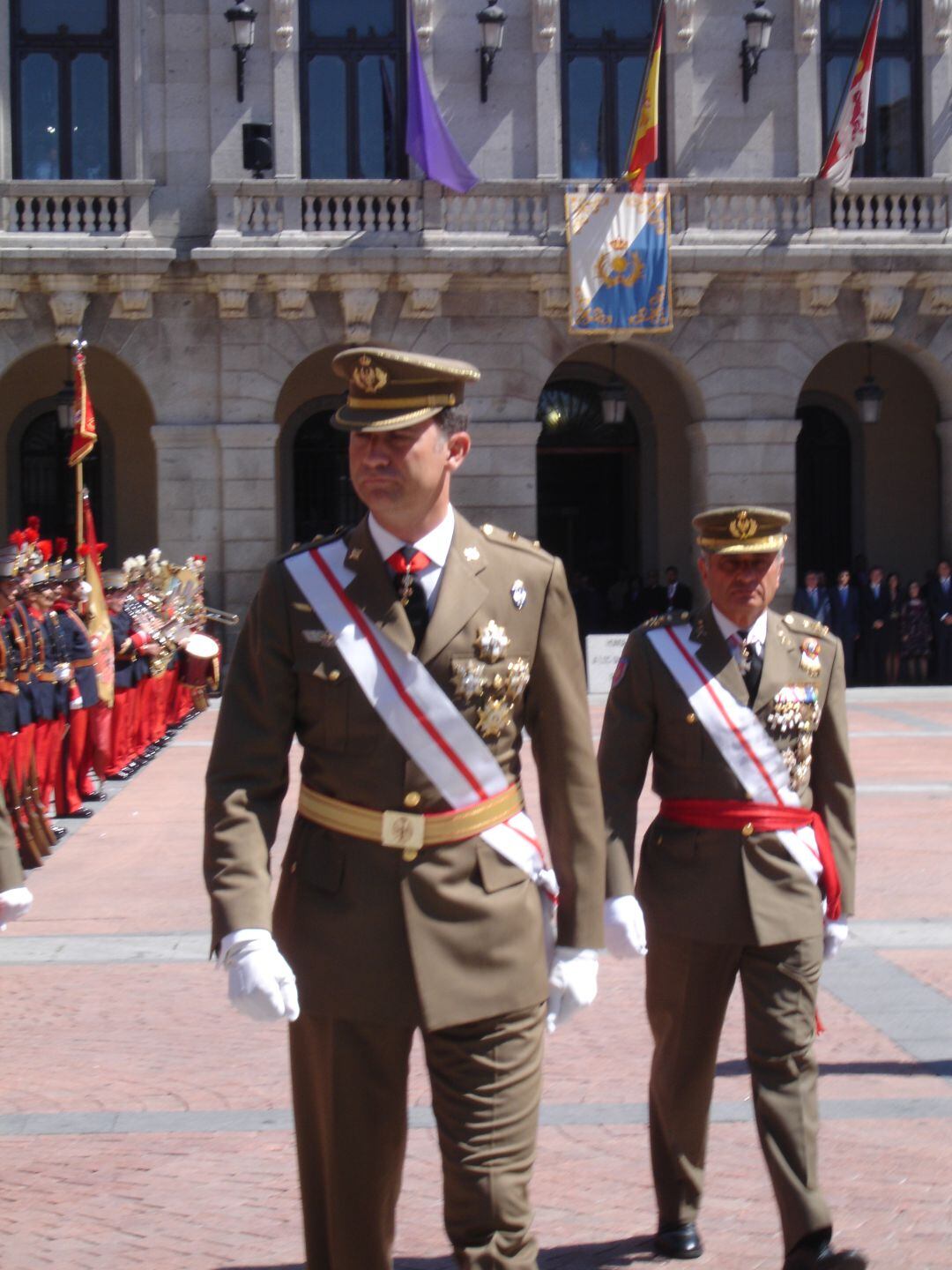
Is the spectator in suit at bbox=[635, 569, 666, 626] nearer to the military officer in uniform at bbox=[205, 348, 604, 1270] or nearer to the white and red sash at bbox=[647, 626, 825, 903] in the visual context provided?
the white and red sash at bbox=[647, 626, 825, 903]

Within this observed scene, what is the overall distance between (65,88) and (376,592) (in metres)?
23.2

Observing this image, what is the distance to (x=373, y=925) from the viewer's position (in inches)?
153

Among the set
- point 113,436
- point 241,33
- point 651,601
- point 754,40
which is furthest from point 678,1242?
point 113,436

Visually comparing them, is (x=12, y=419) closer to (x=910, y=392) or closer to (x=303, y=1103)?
(x=910, y=392)

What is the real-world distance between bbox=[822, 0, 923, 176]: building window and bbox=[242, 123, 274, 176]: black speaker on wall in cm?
788

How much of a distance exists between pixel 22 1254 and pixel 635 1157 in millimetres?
1848

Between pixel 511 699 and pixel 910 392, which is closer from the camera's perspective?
pixel 511 699

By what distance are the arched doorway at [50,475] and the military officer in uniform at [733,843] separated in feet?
76.7

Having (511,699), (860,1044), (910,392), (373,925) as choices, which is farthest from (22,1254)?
(910,392)

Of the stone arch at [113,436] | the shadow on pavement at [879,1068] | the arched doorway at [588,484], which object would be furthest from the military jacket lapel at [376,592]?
the arched doorway at [588,484]

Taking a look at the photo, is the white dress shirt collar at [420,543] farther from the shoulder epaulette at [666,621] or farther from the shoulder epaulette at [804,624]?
the shoulder epaulette at [804,624]

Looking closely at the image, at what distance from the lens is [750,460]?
2566 cm

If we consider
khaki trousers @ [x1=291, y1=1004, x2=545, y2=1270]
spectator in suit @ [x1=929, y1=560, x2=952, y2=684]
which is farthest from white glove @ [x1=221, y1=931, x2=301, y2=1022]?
spectator in suit @ [x1=929, y1=560, x2=952, y2=684]

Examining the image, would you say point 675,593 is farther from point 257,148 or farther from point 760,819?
point 760,819
